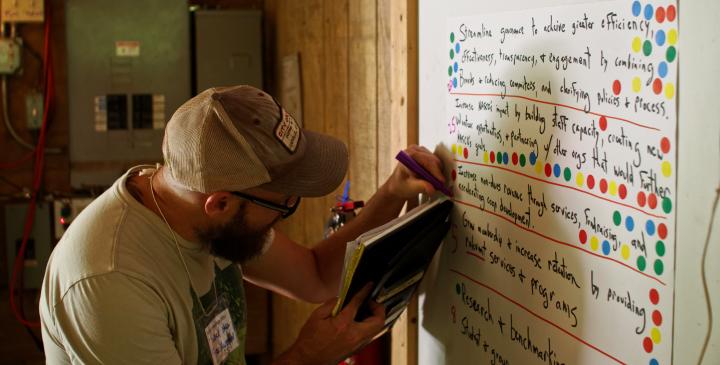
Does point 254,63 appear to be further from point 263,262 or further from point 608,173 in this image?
point 608,173

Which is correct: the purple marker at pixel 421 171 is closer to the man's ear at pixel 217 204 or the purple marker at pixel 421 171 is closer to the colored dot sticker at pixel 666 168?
the man's ear at pixel 217 204

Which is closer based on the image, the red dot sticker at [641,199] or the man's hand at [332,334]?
the red dot sticker at [641,199]

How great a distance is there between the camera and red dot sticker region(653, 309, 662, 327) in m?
0.92

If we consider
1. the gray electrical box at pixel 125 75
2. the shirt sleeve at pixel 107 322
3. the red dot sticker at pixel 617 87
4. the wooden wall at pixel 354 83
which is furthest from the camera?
the gray electrical box at pixel 125 75

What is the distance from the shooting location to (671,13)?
87cm

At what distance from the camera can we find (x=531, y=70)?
3.87ft

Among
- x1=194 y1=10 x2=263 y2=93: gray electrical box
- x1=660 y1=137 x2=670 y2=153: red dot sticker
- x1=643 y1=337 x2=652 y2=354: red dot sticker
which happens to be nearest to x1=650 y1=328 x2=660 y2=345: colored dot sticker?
x1=643 y1=337 x2=652 y2=354: red dot sticker

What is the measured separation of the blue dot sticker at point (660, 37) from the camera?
0.89 m

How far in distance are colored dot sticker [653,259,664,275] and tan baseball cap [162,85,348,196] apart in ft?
2.15

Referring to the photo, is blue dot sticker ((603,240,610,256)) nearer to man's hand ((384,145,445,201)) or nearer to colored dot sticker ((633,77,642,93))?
colored dot sticker ((633,77,642,93))

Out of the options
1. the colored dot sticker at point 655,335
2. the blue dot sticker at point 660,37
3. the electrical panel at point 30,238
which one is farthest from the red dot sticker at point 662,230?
the electrical panel at point 30,238

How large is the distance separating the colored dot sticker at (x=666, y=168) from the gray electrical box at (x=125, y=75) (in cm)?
290

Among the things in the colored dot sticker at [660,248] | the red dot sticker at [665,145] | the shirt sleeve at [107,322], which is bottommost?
the shirt sleeve at [107,322]

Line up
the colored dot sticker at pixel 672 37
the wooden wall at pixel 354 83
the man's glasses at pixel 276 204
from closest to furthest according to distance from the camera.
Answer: the colored dot sticker at pixel 672 37
the man's glasses at pixel 276 204
the wooden wall at pixel 354 83
